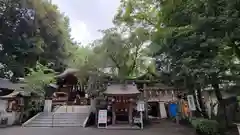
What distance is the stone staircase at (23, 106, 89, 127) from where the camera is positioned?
39.7 ft

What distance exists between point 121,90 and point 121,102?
752mm

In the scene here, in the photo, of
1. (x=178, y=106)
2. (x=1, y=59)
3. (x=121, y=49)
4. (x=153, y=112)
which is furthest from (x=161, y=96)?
(x=1, y=59)

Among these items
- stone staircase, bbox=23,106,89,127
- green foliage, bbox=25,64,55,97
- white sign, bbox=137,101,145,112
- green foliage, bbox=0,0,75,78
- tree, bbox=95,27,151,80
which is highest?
green foliage, bbox=0,0,75,78

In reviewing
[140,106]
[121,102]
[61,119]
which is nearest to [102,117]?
[121,102]

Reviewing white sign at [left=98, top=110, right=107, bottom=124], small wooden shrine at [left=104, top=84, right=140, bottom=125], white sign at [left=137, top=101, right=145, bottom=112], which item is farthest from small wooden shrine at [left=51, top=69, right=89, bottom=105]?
white sign at [left=137, top=101, right=145, bottom=112]

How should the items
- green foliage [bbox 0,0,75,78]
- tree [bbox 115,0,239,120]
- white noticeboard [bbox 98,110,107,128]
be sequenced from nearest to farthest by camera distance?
tree [bbox 115,0,239,120], white noticeboard [bbox 98,110,107,128], green foliage [bbox 0,0,75,78]

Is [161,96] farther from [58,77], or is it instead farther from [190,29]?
[58,77]

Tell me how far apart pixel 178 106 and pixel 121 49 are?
5.78 meters

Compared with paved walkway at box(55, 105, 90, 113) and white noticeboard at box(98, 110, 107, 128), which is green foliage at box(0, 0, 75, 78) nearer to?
paved walkway at box(55, 105, 90, 113)

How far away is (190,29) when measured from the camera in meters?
8.18

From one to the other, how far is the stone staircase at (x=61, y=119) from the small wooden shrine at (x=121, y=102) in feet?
6.34

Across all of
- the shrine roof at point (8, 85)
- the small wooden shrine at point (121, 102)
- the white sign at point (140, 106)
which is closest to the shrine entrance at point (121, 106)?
the small wooden shrine at point (121, 102)

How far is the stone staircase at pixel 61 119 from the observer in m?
12.1

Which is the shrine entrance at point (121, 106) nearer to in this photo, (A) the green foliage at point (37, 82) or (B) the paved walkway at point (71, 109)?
(B) the paved walkway at point (71, 109)
